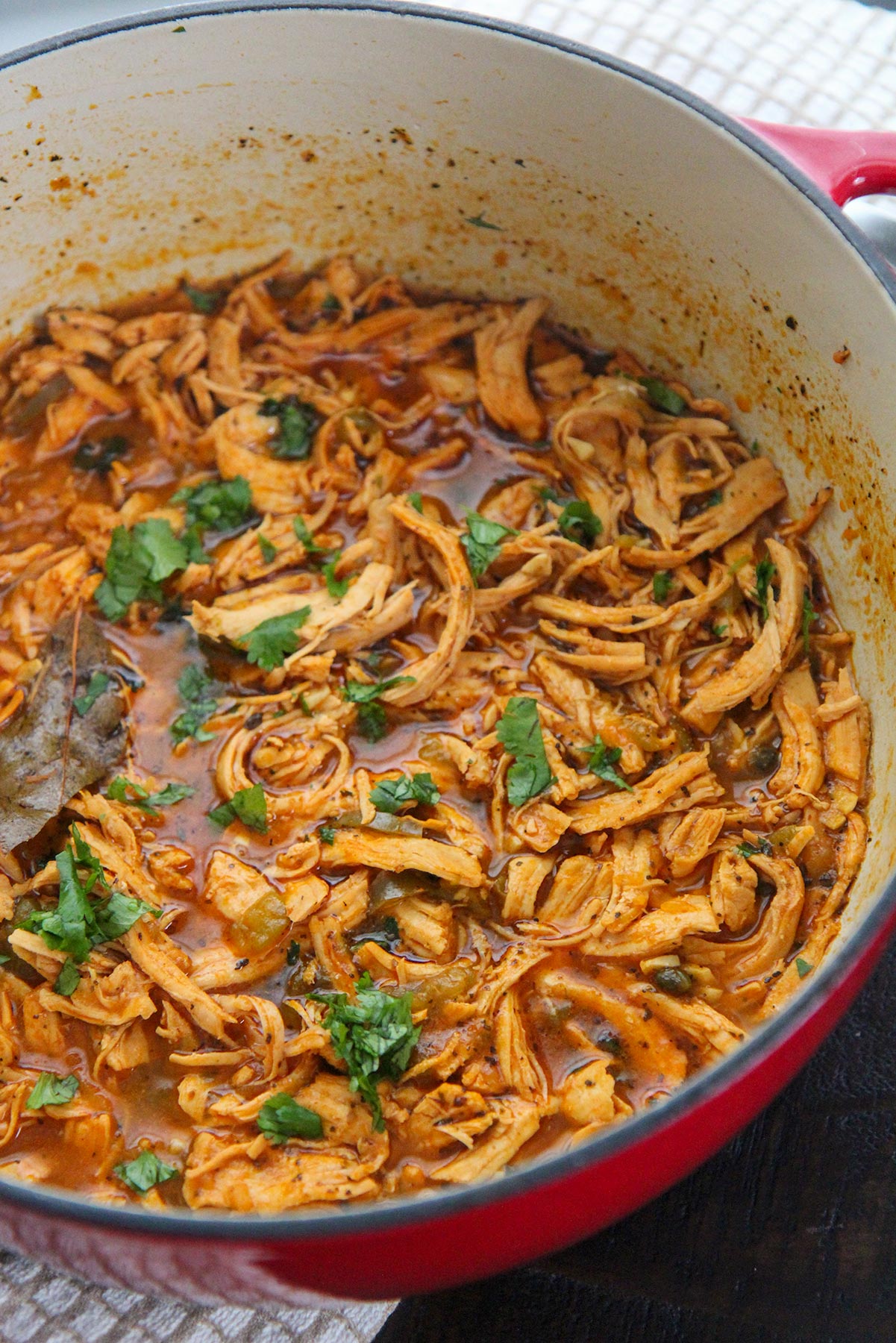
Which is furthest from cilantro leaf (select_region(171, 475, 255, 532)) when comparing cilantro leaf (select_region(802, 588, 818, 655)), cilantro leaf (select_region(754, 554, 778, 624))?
cilantro leaf (select_region(802, 588, 818, 655))

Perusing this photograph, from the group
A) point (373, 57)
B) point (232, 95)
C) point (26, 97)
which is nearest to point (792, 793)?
point (373, 57)

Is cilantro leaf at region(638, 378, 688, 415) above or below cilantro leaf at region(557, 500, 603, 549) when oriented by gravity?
above

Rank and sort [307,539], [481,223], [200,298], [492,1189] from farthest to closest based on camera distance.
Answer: [200,298] → [481,223] → [307,539] → [492,1189]

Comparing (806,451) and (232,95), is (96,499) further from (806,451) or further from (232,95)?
(806,451)

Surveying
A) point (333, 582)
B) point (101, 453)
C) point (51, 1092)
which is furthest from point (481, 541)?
point (51, 1092)

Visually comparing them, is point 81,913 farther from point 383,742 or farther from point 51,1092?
point 383,742

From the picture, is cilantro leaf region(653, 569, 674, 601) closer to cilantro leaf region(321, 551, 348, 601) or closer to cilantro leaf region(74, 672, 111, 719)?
cilantro leaf region(321, 551, 348, 601)
